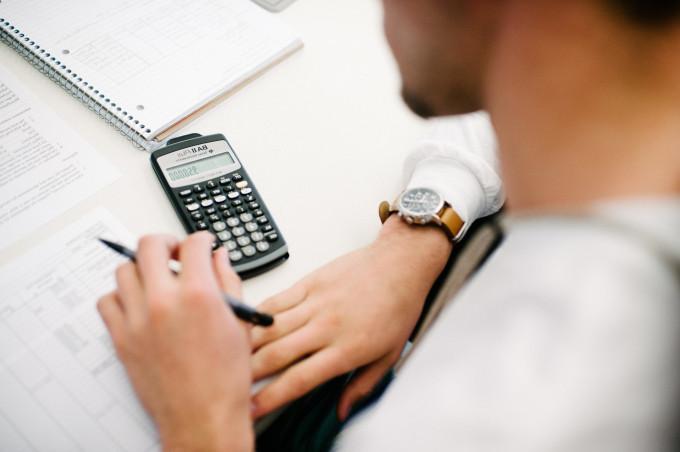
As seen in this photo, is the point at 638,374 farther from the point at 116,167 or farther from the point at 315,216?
the point at 116,167

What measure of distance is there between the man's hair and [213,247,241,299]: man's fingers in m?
0.35

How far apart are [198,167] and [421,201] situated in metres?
0.24

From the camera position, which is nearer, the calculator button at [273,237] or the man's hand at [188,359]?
the man's hand at [188,359]

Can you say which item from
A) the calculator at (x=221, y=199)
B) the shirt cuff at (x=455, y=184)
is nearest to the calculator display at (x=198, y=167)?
the calculator at (x=221, y=199)

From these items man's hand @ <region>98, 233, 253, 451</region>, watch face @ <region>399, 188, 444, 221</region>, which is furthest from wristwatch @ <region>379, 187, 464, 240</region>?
man's hand @ <region>98, 233, 253, 451</region>

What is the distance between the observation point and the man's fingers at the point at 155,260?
0.45 m

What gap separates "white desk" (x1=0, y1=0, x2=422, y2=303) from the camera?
23.0 inches

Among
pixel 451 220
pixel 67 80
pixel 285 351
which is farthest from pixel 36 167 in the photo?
pixel 451 220

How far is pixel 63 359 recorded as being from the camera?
0.48 m

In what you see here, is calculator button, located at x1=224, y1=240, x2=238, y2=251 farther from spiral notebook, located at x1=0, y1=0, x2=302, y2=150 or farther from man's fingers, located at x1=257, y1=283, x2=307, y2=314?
spiral notebook, located at x1=0, y1=0, x2=302, y2=150

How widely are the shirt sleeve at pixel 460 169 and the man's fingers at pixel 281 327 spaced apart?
21 cm

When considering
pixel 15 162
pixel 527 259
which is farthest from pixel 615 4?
pixel 15 162

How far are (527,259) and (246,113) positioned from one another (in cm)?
43

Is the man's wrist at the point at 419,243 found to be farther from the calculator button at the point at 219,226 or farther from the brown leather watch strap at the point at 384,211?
the calculator button at the point at 219,226
